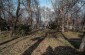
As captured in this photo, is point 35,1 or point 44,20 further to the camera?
point 44,20

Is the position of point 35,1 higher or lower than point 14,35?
higher

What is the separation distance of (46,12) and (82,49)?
2919 inches

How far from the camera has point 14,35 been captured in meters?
24.4

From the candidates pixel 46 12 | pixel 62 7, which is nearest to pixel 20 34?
pixel 62 7

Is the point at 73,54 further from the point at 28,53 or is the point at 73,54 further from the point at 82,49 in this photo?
the point at 28,53

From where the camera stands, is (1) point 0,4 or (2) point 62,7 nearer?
(1) point 0,4

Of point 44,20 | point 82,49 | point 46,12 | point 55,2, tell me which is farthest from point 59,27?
point 44,20

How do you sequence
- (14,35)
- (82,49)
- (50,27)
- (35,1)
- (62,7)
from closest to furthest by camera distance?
(82,49)
(14,35)
(35,1)
(62,7)
(50,27)

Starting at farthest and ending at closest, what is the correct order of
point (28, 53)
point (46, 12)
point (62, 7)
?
point (46, 12), point (62, 7), point (28, 53)

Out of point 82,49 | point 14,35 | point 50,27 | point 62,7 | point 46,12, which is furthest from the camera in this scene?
point 46,12

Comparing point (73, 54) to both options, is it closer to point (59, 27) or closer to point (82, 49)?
point (82, 49)

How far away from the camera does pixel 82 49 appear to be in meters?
12.6

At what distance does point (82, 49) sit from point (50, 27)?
29196 mm

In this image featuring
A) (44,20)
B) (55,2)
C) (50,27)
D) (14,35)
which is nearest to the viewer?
(14,35)
